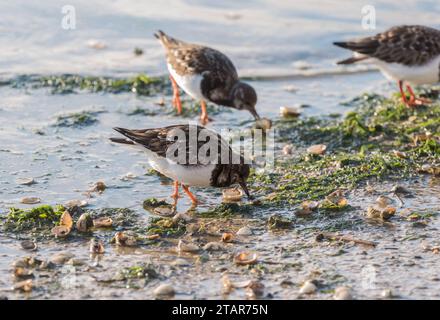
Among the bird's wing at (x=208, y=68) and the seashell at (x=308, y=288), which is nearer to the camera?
the seashell at (x=308, y=288)

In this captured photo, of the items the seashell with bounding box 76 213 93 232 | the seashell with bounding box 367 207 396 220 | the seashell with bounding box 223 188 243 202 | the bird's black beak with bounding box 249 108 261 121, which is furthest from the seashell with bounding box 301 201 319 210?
the bird's black beak with bounding box 249 108 261 121

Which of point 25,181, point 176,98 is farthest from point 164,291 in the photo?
point 176,98

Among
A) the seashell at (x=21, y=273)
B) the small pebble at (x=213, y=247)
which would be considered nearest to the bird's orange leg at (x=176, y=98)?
the small pebble at (x=213, y=247)

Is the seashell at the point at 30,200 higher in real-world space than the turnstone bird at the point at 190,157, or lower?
lower

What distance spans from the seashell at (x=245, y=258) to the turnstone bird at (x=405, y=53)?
321cm

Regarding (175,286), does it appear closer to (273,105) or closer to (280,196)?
(280,196)

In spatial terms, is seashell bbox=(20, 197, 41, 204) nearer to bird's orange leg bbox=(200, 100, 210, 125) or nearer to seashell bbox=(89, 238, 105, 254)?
seashell bbox=(89, 238, 105, 254)

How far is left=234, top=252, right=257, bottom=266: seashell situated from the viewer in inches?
168

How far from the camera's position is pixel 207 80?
7.00 meters

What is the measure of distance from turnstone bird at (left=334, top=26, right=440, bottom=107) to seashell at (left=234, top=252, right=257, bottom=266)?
321cm

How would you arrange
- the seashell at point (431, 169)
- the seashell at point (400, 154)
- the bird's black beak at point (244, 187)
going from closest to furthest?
the bird's black beak at point (244, 187), the seashell at point (431, 169), the seashell at point (400, 154)

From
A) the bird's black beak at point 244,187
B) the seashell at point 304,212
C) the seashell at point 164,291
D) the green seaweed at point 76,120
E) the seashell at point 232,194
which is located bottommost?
the seashell at point 164,291

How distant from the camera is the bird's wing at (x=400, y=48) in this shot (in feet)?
23.5

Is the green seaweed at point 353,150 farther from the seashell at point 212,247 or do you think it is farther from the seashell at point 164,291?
the seashell at point 164,291
